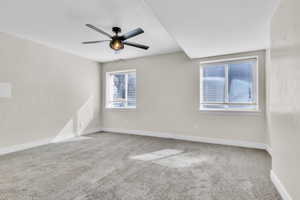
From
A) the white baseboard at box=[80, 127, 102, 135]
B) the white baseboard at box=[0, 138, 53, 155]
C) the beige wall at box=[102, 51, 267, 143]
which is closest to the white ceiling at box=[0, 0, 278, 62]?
the beige wall at box=[102, 51, 267, 143]

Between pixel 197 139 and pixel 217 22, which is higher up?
pixel 217 22

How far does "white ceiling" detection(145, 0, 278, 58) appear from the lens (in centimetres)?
190

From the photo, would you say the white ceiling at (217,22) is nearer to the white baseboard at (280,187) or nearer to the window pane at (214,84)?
the window pane at (214,84)

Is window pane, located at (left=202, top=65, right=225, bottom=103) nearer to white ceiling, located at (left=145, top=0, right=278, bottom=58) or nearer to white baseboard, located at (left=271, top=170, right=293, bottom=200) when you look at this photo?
white ceiling, located at (left=145, top=0, right=278, bottom=58)

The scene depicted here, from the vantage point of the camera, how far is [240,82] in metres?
3.83

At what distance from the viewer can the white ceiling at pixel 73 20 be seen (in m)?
2.24

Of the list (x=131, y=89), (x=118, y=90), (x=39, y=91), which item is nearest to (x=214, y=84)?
(x=131, y=89)

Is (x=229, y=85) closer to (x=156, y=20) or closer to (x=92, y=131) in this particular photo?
(x=156, y=20)

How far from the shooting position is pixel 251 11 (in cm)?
204

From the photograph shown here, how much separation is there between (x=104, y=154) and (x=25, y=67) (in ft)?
9.19

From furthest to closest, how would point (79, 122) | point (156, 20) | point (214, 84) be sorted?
point (79, 122)
point (214, 84)
point (156, 20)

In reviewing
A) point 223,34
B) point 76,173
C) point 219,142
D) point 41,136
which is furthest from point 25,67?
point 219,142

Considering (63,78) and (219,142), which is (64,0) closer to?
(63,78)

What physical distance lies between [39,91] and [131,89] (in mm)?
2641
